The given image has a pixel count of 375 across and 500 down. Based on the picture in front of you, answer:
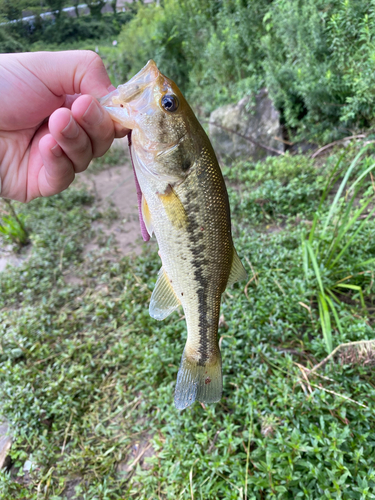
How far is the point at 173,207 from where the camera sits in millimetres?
1239

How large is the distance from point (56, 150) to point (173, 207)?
0.59 meters

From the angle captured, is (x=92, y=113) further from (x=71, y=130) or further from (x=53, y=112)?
(x=53, y=112)

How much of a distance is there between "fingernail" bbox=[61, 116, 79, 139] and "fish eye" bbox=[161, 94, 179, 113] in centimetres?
36

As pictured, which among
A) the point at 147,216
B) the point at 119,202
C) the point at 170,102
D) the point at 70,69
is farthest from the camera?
the point at 119,202

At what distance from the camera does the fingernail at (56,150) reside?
1310 millimetres

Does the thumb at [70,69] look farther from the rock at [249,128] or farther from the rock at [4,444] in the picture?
the rock at [249,128]

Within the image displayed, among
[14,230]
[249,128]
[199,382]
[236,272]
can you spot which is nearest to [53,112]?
[236,272]

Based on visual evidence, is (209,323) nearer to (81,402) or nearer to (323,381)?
(323,381)

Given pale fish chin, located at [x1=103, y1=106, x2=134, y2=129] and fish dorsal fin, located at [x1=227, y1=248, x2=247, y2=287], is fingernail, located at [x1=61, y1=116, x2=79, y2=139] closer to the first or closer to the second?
pale fish chin, located at [x1=103, y1=106, x2=134, y2=129]

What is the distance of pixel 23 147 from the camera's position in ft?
5.57

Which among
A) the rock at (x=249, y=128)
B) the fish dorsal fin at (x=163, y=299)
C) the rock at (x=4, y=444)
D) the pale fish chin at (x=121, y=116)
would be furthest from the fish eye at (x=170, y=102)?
the rock at (x=249, y=128)

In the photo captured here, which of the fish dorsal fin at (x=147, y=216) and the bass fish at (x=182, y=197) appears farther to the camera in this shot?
the fish dorsal fin at (x=147, y=216)

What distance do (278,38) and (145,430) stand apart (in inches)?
217

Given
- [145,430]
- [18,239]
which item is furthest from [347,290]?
[18,239]
